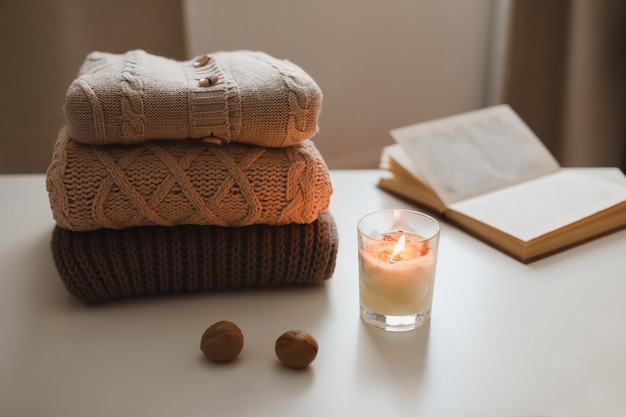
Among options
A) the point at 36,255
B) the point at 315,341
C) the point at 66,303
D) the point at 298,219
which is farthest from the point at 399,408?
the point at 36,255

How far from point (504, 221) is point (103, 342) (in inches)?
18.9

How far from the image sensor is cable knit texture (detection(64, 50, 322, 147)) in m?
0.65

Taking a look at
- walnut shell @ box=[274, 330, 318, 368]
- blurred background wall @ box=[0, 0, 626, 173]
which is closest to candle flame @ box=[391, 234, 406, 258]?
walnut shell @ box=[274, 330, 318, 368]

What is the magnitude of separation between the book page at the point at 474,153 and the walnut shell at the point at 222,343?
40cm

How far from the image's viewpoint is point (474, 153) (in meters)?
1.01

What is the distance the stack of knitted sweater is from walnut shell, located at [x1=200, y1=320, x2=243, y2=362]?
105mm

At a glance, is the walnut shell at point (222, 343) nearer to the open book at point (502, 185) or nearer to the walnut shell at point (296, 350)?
the walnut shell at point (296, 350)

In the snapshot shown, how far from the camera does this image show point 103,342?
652mm

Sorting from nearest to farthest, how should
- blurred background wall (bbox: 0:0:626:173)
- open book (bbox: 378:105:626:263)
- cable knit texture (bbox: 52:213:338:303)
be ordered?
cable knit texture (bbox: 52:213:338:303) < open book (bbox: 378:105:626:263) < blurred background wall (bbox: 0:0:626:173)

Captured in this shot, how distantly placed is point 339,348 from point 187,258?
179 millimetres

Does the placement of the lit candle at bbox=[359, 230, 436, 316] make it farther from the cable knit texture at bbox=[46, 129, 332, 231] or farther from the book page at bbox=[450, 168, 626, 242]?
the book page at bbox=[450, 168, 626, 242]

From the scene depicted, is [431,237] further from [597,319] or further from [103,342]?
[103,342]

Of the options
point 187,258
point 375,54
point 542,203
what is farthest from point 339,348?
point 375,54

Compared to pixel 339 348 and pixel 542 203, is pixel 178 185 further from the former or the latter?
pixel 542 203
